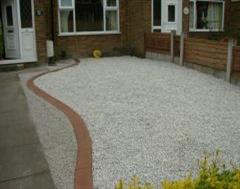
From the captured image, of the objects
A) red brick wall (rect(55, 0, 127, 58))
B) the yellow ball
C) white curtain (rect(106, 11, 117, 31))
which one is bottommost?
the yellow ball

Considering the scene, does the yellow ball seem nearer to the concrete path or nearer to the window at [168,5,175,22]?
the window at [168,5,175,22]

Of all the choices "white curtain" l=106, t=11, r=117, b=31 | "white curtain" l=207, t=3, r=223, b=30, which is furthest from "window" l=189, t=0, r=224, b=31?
"white curtain" l=106, t=11, r=117, b=31

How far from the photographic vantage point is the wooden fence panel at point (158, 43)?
13.6 m

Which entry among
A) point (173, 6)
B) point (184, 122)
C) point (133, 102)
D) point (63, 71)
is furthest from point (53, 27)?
point (184, 122)

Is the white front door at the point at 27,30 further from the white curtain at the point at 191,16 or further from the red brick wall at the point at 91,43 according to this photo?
the white curtain at the point at 191,16

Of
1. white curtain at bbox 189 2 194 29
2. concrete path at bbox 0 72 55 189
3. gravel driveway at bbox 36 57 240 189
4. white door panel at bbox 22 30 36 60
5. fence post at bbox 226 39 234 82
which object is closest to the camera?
concrete path at bbox 0 72 55 189

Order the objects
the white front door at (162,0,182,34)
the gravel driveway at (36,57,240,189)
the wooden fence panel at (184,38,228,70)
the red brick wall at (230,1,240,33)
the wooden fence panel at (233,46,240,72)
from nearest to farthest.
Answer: the gravel driveway at (36,57,240,189) < the wooden fence panel at (233,46,240,72) < the wooden fence panel at (184,38,228,70) < the white front door at (162,0,182,34) < the red brick wall at (230,1,240,33)

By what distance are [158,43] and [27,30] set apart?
5.17m

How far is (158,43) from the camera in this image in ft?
A: 46.8

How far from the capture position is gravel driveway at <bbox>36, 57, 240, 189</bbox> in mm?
4520

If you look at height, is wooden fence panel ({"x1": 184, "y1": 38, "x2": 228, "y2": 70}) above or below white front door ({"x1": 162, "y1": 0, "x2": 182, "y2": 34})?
below

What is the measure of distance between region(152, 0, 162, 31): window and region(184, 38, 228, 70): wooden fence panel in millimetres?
3559

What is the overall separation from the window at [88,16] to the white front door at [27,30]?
89.5 inches

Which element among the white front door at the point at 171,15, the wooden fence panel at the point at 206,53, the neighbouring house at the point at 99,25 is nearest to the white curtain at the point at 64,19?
the neighbouring house at the point at 99,25
